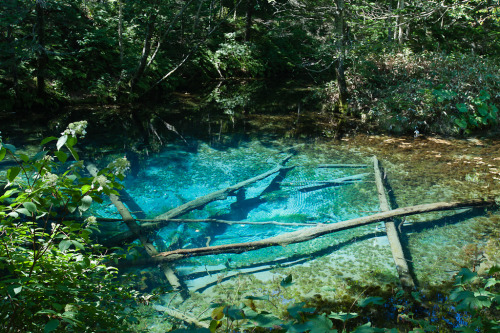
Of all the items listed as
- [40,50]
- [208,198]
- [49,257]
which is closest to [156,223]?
[208,198]

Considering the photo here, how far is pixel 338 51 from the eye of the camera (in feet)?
37.9

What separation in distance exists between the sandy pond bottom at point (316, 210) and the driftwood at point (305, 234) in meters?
0.12

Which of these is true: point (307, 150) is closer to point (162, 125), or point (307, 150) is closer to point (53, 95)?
point (162, 125)

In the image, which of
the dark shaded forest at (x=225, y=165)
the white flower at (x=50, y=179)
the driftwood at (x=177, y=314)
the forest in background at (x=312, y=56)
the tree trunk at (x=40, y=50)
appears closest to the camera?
the white flower at (x=50, y=179)

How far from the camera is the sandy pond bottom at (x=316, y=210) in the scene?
14.0 ft

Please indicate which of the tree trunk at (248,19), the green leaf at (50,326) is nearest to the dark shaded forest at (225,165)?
the green leaf at (50,326)

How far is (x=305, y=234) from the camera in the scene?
16.7ft

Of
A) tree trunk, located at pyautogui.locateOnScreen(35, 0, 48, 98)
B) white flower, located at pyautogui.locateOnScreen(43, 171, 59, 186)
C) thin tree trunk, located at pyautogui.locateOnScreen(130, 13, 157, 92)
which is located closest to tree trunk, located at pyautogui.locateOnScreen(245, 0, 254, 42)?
thin tree trunk, located at pyautogui.locateOnScreen(130, 13, 157, 92)

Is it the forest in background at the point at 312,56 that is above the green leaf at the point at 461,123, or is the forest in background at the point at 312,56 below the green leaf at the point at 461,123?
above

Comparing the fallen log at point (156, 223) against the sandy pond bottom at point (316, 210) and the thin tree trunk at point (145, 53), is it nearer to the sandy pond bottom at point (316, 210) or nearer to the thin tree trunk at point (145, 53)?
the sandy pond bottom at point (316, 210)

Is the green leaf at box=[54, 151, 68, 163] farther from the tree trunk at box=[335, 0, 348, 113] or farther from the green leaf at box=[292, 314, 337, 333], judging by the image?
the tree trunk at box=[335, 0, 348, 113]

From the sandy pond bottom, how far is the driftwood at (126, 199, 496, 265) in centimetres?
Answer: 12

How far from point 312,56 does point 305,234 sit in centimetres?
1181

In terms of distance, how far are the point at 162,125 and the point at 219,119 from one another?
7.05ft
